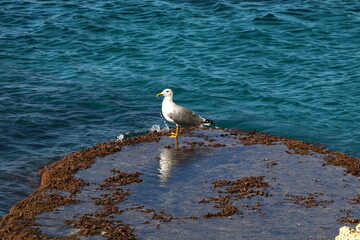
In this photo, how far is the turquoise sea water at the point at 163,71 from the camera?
19.2 m

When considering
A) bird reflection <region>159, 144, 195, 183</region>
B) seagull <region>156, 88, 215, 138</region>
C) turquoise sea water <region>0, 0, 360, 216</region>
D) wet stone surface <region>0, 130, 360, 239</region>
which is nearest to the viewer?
wet stone surface <region>0, 130, 360, 239</region>

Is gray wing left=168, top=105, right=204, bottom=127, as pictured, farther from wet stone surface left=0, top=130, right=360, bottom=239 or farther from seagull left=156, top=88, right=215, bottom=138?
wet stone surface left=0, top=130, right=360, bottom=239

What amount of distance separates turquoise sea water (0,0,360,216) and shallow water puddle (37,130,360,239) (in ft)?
9.39

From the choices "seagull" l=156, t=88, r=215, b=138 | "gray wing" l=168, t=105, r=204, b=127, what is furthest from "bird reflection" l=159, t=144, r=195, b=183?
"gray wing" l=168, t=105, r=204, b=127

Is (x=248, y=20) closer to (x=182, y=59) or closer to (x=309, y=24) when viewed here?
(x=309, y=24)

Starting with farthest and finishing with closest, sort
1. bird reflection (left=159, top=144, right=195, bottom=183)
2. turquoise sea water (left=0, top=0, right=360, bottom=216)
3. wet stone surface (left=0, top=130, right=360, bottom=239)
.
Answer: turquoise sea water (left=0, top=0, right=360, bottom=216), bird reflection (left=159, top=144, right=195, bottom=183), wet stone surface (left=0, top=130, right=360, bottom=239)

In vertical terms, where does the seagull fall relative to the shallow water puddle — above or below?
above

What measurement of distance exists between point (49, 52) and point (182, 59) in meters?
7.02

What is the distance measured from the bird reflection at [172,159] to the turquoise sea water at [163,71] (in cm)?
353

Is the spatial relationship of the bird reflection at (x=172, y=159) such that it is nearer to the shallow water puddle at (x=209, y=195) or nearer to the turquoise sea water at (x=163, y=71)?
the shallow water puddle at (x=209, y=195)

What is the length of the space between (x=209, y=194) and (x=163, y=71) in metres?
14.5

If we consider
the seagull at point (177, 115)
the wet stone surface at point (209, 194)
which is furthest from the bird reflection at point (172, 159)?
the seagull at point (177, 115)

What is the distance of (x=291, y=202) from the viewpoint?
1173cm

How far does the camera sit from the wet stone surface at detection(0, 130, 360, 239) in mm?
10523
